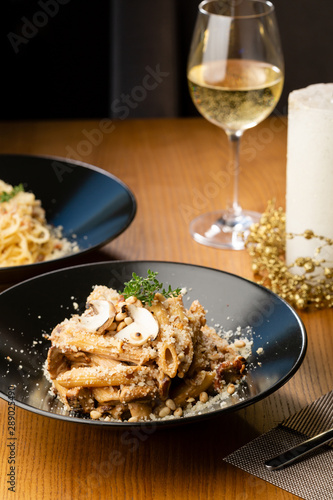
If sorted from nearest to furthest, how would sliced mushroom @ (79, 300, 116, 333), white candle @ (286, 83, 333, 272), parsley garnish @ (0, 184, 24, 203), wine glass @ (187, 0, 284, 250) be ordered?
sliced mushroom @ (79, 300, 116, 333), white candle @ (286, 83, 333, 272), wine glass @ (187, 0, 284, 250), parsley garnish @ (0, 184, 24, 203)

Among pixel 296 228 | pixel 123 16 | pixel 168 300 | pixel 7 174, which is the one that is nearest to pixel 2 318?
pixel 168 300

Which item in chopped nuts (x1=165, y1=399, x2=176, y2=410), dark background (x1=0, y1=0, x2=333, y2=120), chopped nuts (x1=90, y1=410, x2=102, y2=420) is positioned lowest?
dark background (x1=0, y1=0, x2=333, y2=120)

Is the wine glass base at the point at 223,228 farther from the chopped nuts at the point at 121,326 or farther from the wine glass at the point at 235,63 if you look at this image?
the chopped nuts at the point at 121,326

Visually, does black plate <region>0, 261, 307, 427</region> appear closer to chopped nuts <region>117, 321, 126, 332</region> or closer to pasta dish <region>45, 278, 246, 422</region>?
pasta dish <region>45, 278, 246, 422</region>

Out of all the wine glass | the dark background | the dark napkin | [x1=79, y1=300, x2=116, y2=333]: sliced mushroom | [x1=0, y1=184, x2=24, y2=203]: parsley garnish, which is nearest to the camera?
the dark napkin

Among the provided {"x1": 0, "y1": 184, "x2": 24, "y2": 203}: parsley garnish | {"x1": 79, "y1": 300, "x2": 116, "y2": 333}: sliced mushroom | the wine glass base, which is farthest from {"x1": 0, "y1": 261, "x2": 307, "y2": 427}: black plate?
{"x1": 0, "y1": 184, "x2": 24, "y2": 203}: parsley garnish

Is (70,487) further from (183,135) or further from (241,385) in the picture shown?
(183,135)

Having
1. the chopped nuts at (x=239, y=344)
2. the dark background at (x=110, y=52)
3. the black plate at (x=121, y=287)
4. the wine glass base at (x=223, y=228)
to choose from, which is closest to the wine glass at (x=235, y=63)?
the wine glass base at (x=223, y=228)
